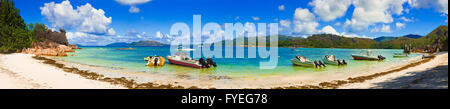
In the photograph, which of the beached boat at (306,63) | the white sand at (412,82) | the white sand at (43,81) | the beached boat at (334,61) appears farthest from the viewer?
the beached boat at (334,61)

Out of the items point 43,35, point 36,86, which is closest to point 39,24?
point 43,35

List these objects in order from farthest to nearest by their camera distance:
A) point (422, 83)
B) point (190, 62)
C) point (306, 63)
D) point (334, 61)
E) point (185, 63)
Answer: point (334, 61)
point (306, 63)
point (185, 63)
point (190, 62)
point (422, 83)

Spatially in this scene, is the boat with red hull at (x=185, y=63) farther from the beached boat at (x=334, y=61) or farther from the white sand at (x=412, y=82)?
the beached boat at (x=334, y=61)

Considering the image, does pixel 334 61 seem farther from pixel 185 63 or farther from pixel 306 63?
pixel 185 63

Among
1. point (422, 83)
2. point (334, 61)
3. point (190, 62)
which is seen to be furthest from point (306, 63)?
point (422, 83)

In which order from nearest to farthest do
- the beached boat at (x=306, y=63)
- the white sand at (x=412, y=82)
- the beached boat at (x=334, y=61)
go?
the white sand at (x=412, y=82)
the beached boat at (x=306, y=63)
the beached boat at (x=334, y=61)

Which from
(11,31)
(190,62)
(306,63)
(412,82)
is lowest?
(412,82)

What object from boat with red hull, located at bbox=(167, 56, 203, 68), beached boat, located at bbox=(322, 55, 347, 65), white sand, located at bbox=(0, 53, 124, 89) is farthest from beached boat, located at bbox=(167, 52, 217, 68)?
beached boat, located at bbox=(322, 55, 347, 65)

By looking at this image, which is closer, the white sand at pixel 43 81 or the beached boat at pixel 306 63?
the white sand at pixel 43 81

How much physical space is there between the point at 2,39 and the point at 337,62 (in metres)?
68.4

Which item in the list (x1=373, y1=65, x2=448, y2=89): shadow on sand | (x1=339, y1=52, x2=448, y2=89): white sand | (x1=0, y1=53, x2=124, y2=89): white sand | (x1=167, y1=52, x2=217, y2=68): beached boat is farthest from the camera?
(x1=167, y1=52, x2=217, y2=68): beached boat

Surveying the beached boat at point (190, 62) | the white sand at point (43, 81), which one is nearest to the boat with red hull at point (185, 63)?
the beached boat at point (190, 62)

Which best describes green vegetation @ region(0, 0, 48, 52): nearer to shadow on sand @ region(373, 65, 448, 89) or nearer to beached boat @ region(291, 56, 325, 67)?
beached boat @ region(291, 56, 325, 67)
